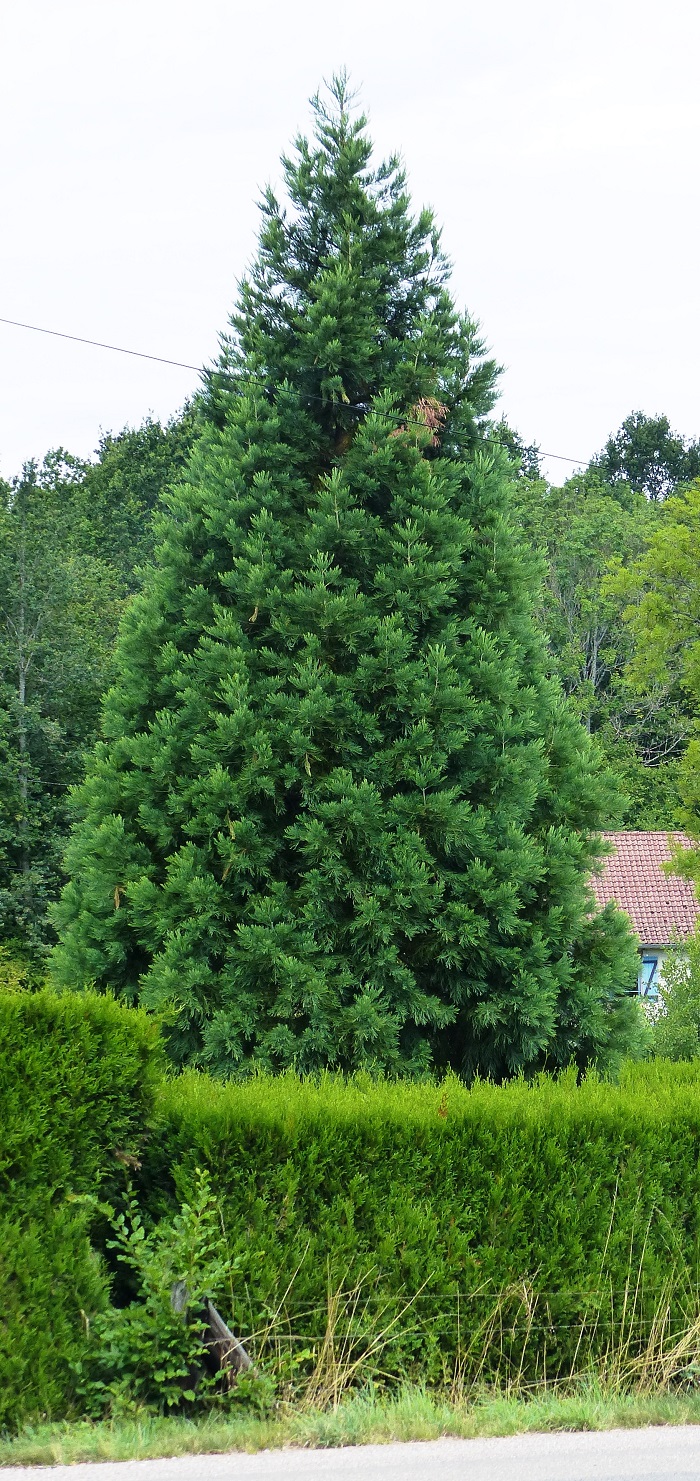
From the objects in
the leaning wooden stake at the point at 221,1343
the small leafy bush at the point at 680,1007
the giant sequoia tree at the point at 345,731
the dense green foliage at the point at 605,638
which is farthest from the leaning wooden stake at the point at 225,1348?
the dense green foliage at the point at 605,638

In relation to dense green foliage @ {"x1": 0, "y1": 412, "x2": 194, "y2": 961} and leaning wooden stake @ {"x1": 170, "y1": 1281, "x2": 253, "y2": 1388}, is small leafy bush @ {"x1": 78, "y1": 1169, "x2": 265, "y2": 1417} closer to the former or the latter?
leaning wooden stake @ {"x1": 170, "y1": 1281, "x2": 253, "y2": 1388}

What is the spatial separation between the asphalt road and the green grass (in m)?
0.08

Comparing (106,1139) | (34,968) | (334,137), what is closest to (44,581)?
(34,968)

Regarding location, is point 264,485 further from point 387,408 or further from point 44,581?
point 44,581

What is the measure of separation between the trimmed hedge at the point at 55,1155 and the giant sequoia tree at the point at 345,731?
0.99 metres

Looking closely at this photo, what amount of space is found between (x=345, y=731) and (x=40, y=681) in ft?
100

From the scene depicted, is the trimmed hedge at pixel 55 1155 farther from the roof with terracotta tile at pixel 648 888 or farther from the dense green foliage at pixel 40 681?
the roof with terracotta tile at pixel 648 888

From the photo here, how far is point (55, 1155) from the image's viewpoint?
5102 millimetres

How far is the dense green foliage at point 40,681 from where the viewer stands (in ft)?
105

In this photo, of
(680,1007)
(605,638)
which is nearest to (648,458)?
(605,638)

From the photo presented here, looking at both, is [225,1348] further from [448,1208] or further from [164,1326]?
[448,1208]

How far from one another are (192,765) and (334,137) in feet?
13.5

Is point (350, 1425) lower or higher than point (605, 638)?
lower

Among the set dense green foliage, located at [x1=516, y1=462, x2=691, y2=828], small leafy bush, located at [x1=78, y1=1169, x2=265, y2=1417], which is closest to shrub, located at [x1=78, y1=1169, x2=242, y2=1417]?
small leafy bush, located at [x1=78, y1=1169, x2=265, y2=1417]
